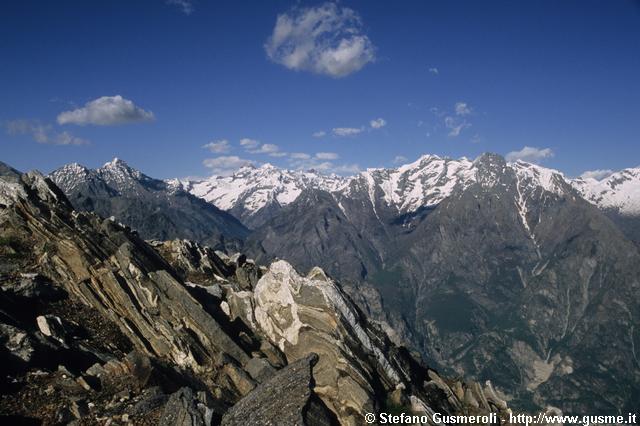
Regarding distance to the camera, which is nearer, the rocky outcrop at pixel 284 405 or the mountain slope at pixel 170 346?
the rocky outcrop at pixel 284 405

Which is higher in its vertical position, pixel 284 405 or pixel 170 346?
pixel 170 346

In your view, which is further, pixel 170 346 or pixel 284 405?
pixel 170 346

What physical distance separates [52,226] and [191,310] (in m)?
21.5

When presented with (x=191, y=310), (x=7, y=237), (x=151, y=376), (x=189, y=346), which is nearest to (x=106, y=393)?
(x=151, y=376)

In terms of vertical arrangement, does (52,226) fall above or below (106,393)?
above

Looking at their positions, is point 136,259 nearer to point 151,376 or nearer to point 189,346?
point 189,346

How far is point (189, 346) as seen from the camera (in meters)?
36.7

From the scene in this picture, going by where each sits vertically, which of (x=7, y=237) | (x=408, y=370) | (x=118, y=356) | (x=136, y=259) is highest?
(x=7, y=237)

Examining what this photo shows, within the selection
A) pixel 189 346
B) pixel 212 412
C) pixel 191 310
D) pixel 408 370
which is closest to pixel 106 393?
pixel 212 412

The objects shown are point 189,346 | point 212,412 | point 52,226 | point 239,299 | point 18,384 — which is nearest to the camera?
point 212,412

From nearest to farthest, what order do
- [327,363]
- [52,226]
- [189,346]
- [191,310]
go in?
[327,363] < [189,346] < [191,310] < [52,226]

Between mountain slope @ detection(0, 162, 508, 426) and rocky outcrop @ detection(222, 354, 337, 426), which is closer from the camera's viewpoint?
rocky outcrop @ detection(222, 354, 337, 426)

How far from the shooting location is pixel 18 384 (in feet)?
87.4

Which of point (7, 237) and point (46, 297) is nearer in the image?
point (46, 297)
